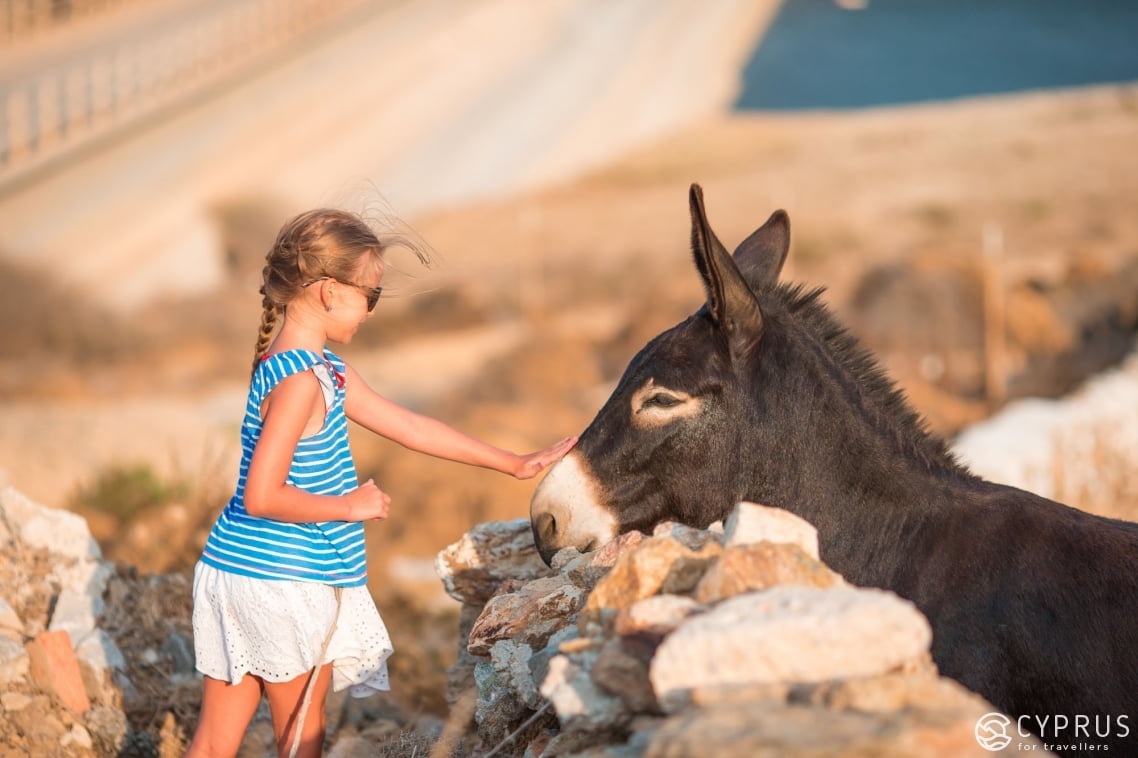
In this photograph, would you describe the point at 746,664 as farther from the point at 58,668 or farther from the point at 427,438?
the point at 58,668

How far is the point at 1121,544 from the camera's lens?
11.2ft

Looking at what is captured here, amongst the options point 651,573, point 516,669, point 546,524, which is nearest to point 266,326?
point 546,524

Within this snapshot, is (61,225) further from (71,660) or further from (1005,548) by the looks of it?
(1005,548)

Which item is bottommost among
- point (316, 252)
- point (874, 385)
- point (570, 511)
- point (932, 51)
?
point (932, 51)

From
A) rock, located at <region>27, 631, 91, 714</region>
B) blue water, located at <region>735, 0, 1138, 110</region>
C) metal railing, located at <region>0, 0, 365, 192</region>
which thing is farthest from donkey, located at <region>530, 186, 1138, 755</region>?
blue water, located at <region>735, 0, 1138, 110</region>

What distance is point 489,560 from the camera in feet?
15.0

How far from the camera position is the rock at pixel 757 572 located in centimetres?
272

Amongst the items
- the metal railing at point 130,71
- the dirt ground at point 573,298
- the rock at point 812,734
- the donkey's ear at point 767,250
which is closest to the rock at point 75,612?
the dirt ground at point 573,298

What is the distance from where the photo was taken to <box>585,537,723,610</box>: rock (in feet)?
9.48

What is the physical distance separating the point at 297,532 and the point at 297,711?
1.96 feet

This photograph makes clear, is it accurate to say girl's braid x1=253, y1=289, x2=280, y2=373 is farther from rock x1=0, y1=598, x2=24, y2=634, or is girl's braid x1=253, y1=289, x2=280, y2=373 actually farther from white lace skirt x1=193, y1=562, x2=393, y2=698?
rock x1=0, y1=598, x2=24, y2=634

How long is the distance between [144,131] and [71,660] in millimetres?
30789

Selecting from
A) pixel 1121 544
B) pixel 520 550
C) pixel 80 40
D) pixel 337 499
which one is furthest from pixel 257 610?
pixel 80 40

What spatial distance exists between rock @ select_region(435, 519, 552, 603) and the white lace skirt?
925 mm
